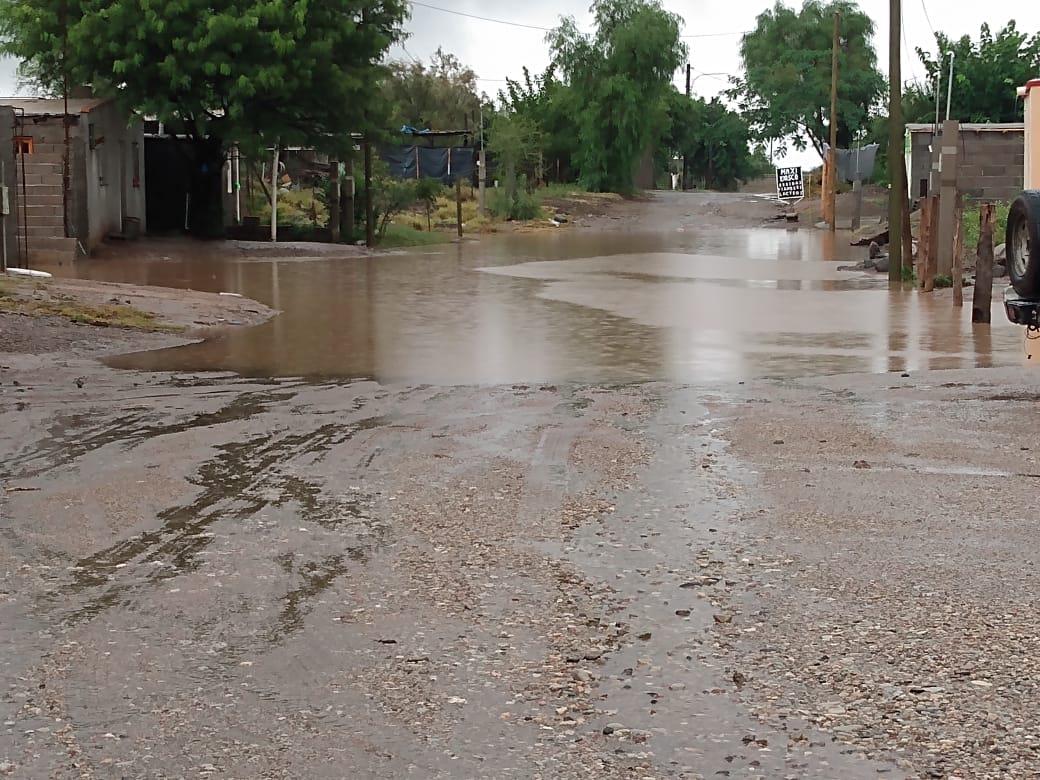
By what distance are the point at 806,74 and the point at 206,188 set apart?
50.7 m

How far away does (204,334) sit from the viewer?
1658 centimetres

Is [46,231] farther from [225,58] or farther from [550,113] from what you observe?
[550,113]

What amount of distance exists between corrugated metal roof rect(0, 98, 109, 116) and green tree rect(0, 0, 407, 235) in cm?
69

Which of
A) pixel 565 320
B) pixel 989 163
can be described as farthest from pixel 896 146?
pixel 989 163

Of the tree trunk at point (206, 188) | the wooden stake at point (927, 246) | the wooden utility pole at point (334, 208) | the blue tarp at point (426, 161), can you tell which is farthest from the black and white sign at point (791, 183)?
the wooden stake at point (927, 246)

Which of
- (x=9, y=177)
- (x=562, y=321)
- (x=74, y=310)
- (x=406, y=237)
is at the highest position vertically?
(x=9, y=177)

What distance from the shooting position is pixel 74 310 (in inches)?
649

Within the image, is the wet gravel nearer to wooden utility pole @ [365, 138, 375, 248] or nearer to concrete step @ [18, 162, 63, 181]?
concrete step @ [18, 162, 63, 181]

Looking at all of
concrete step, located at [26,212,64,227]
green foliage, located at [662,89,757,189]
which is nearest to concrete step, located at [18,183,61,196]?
concrete step, located at [26,212,64,227]

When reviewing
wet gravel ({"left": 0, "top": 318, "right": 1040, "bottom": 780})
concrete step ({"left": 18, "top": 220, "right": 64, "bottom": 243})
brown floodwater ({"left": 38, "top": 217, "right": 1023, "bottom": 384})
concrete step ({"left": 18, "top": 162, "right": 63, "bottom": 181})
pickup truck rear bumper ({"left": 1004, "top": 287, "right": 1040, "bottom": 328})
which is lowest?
→ wet gravel ({"left": 0, "top": 318, "right": 1040, "bottom": 780})

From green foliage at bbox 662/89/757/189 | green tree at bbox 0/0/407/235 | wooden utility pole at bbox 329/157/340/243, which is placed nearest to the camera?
green tree at bbox 0/0/407/235

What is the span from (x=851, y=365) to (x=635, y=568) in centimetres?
859

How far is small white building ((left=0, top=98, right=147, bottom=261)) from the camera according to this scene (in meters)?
30.0

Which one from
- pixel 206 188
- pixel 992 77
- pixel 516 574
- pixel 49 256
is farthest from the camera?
pixel 992 77
